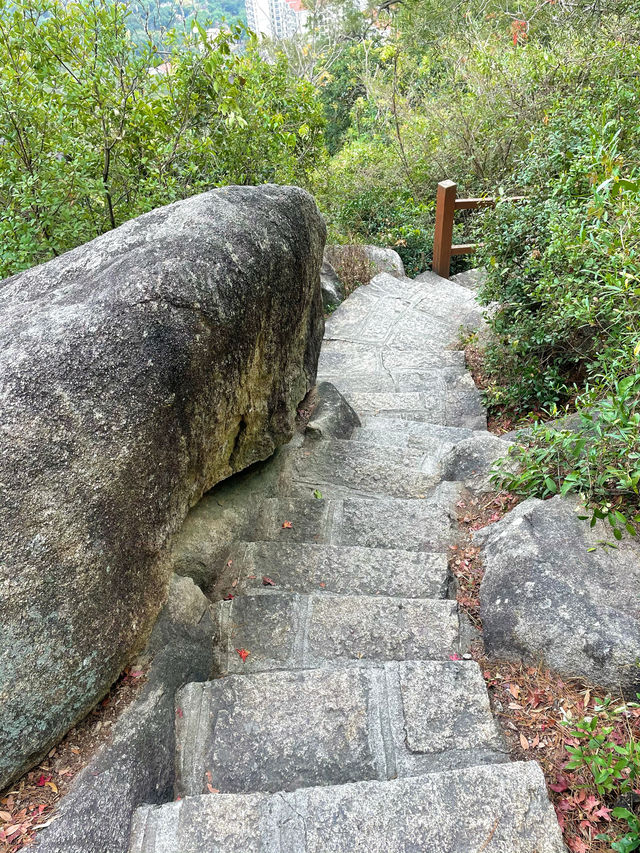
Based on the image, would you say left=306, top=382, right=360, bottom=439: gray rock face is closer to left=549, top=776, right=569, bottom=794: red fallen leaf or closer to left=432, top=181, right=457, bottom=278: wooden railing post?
left=549, top=776, right=569, bottom=794: red fallen leaf

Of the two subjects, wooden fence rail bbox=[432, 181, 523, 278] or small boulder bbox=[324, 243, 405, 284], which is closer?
wooden fence rail bbox=[432, 181, 523, 278]

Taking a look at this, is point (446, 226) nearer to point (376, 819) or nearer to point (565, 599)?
point (565, 599)

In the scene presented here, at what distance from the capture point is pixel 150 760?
4.85 ft

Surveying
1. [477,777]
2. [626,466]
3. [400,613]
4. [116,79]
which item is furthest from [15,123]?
[477,777]

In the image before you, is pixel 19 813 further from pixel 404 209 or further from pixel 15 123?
pixel 404 209

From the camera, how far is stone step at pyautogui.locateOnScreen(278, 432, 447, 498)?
3.20 metres

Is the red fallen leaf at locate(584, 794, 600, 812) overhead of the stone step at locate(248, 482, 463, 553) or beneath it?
overhead

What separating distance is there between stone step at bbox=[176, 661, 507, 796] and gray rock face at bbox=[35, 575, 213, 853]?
6cm

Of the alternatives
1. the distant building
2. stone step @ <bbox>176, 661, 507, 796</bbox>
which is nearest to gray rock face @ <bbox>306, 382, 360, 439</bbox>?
stone step @ <bbox>176, 661, 507, 796</bbox>

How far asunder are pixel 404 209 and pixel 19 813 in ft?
27.1

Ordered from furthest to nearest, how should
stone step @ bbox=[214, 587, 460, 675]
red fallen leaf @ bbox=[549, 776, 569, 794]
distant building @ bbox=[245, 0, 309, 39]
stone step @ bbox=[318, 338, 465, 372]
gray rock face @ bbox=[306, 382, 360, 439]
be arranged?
distant building @ bbox=[245, 0, 309, 39] < stone step @ bbox=[318, 338, 465, 372] < gray rock face @ bbox=[306, 382, 360, 439] < stone step @ bbox=[214, 587, 460, 675] < red fallen leaf @ bbox=[549, 776, 569, 794]

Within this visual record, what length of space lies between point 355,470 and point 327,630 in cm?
144

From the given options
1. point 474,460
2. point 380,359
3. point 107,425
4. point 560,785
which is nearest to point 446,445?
point 474,460

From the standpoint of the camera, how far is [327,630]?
200 cm
